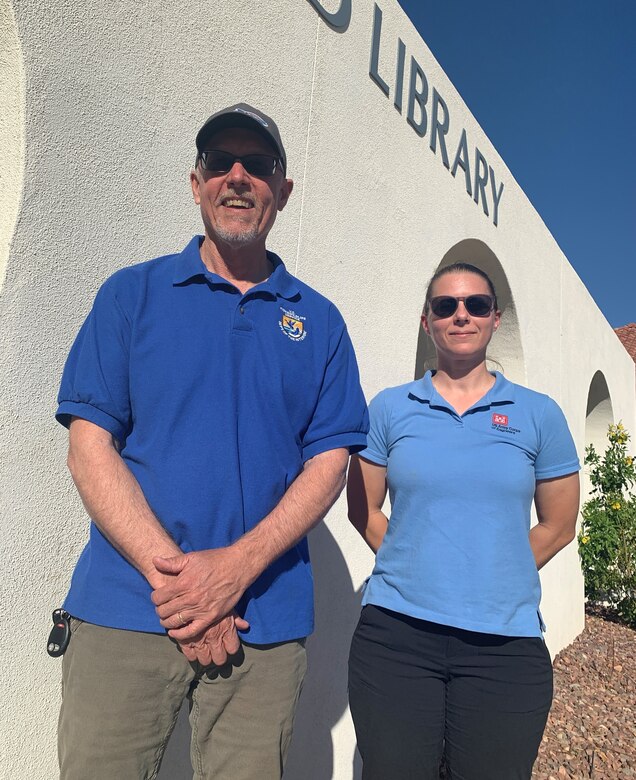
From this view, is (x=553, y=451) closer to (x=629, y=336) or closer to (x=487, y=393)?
(x=487, y=393)

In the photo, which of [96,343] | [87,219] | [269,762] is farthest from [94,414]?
[269,762]

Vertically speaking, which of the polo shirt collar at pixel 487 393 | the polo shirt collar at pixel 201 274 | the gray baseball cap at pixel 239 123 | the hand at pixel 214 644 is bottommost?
the hand at pixel 214 644

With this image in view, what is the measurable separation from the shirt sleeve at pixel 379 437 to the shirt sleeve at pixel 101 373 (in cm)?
87

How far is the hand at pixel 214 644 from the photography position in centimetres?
127

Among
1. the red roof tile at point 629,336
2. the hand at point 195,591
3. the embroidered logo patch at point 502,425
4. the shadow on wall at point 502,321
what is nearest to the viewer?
the hand at point 195,591

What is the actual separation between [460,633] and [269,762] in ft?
2.12

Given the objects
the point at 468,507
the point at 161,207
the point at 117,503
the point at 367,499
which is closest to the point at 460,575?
the point at 468,507

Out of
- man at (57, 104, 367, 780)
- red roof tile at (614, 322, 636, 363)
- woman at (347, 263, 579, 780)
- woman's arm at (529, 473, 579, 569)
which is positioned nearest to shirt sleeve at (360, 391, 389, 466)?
woman at (347, 263, 579, 780)

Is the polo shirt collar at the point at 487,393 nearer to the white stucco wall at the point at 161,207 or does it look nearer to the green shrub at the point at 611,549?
the white stucco wall at the point at 161,207

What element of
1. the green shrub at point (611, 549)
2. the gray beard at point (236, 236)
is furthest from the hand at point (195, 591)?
the green shrub at point (611, 549)

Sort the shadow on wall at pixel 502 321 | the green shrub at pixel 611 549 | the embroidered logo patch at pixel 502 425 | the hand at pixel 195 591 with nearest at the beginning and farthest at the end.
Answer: the hand at pixel 195 591 < the embroidered logo patch at pixel 502 425 < the shadow on wall at pixel 502 321 < the green shrub at pixel 611 549

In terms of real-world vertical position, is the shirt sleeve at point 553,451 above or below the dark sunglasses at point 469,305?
below

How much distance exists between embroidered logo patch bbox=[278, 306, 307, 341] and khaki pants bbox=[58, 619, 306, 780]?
2.51 ft

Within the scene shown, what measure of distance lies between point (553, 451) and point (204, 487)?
3.80 feet
